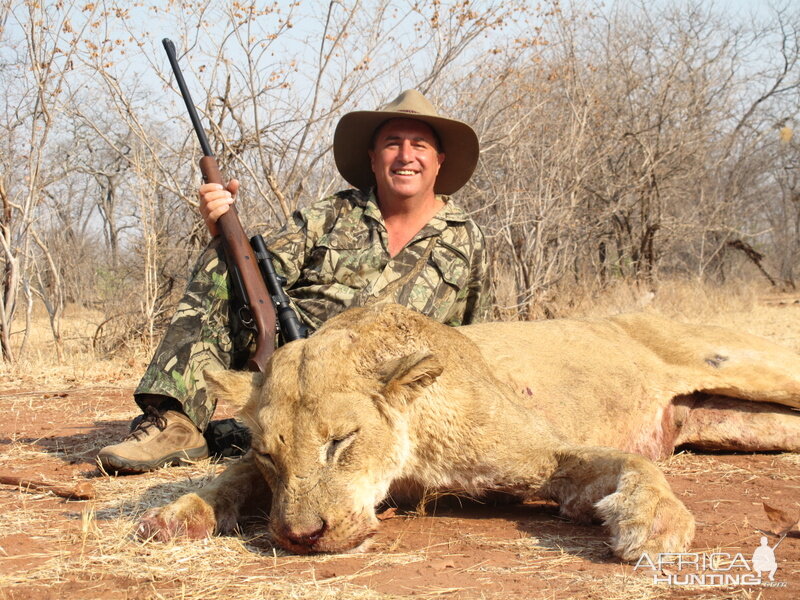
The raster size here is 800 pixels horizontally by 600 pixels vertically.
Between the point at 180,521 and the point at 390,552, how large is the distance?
77 centimetres

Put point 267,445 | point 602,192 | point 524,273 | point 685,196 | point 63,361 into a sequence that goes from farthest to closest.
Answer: point 685,196 → point 602,192 → point 524,273 → point 63,361 → point 267,445

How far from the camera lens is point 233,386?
10.3 ft

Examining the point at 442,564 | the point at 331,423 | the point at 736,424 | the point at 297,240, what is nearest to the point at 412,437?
the point at 331,423

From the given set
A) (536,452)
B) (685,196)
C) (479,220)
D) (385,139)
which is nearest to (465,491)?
(536,452)

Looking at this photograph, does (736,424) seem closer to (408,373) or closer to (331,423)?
(408,373)

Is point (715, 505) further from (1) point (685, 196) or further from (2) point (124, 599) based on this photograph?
(1) point (685, 196)

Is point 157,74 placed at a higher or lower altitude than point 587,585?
higher

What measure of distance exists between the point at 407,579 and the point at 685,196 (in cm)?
1428

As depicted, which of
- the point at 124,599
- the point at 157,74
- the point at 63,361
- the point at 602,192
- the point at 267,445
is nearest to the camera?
the point at 124,599

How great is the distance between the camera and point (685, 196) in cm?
1549

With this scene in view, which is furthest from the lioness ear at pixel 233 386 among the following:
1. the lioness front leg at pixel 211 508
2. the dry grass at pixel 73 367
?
the dry grass at pixel 73 367

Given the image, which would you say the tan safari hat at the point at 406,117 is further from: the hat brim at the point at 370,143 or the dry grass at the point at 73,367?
the dry grass at the point at 73,367

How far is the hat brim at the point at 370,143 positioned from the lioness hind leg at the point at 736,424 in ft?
6.95

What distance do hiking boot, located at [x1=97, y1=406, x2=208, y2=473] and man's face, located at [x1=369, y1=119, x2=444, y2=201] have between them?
1843 mm
